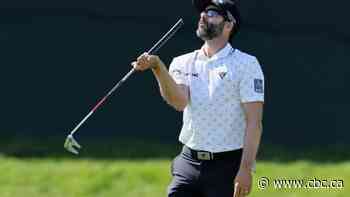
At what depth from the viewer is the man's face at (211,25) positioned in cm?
560

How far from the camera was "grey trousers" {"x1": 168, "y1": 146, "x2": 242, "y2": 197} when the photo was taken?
554 centimetres

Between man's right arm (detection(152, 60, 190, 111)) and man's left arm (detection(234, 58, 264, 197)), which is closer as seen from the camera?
man's left arm (detection(234, 58, 264, 197))

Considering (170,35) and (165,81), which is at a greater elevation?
(170,35)

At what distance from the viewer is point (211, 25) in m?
5.59

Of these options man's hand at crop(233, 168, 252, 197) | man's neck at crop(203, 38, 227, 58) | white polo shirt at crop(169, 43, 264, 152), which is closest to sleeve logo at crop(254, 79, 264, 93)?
white polo shirt at crop(169, 43, 264, 152)

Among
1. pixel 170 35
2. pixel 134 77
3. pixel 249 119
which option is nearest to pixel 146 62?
pixel 249 119

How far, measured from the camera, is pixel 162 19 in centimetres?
904

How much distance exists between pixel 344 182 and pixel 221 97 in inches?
118

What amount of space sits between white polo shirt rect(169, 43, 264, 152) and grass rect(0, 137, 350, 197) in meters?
2.67

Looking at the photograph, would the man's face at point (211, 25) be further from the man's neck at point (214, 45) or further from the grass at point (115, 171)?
the grass at point (115, 171)

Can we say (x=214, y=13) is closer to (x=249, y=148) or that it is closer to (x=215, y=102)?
(x=215, y=102)

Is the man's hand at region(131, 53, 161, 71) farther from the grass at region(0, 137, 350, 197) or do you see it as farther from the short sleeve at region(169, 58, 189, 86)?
the grass at region(0, 137, 350, 197)

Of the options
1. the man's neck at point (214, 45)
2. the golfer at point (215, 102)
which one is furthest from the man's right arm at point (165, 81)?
Answer: the man's neck at point (214, 45)

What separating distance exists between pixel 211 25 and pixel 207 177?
692 millimetres
